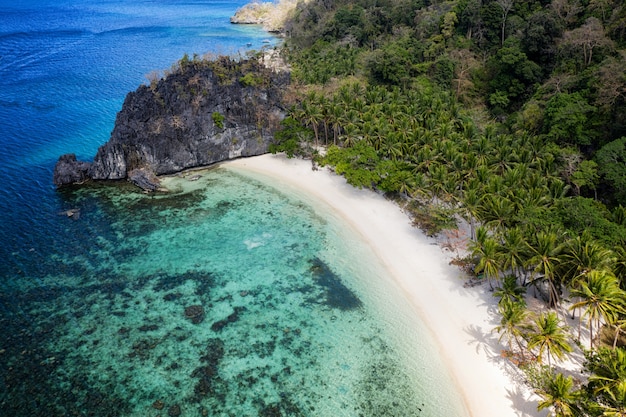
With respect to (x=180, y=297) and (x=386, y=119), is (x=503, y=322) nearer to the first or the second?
(x=180, y=297)

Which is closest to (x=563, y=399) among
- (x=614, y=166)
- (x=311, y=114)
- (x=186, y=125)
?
(x=614, y=166)

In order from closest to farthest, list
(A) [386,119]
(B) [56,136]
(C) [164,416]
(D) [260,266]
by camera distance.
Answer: (C) [164,416], (D) [260,266], (A) [386,119], (B) [56,136]

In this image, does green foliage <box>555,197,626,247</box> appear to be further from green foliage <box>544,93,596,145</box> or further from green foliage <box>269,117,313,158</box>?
green foliage <box>269,117,313,158</box>

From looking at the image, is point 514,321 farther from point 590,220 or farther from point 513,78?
point 513,78

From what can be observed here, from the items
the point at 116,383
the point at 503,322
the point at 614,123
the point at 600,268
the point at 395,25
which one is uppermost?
the point at 395,25

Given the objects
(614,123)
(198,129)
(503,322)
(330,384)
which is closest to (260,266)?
(330,384)

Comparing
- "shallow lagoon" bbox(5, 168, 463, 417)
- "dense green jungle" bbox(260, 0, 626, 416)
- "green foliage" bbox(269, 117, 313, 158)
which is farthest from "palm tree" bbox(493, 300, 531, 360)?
"green foliage" bbox(269, 117, 313, 158)
